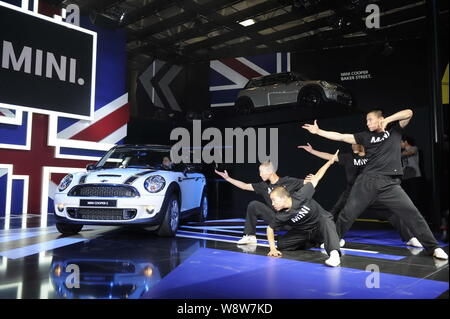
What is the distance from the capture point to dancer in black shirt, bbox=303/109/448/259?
11.5 feet

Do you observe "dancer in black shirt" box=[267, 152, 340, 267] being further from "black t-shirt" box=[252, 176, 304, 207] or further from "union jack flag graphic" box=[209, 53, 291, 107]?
"union jack flag graphic" box=[209, 53, 291, 107]

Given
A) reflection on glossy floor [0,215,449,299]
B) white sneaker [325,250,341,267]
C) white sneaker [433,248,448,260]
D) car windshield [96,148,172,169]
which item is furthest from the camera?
car windshield [96,148,172,169]

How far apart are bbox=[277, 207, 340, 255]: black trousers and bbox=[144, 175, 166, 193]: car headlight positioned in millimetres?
1527

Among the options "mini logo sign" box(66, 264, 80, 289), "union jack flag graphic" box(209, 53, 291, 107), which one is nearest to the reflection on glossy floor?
"mini logo sign" box(66, 264, 80, 289)

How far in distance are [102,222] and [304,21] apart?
27.9ft

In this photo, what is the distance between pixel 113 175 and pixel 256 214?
175 centimetres

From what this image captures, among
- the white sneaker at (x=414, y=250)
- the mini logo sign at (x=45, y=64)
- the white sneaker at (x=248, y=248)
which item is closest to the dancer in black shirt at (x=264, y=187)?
the white sneaker at (x=248, y=248)

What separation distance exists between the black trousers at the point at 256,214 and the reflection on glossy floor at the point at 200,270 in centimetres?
23

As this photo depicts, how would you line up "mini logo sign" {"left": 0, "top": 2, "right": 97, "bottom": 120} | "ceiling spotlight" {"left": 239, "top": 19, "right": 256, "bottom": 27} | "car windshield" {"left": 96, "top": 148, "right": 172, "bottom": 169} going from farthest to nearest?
"ceiling spotlight" {"left": 239, "top": 19, "right": 256, "bottom": 27} < "mini logo sign" {"left": 0, "top": 2, "right": 97, "bottom": 120} < "car windshield" {"left": 96, "top": 148, "right": 172, "bottom": 169}

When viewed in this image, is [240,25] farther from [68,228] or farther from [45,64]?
[68,228]

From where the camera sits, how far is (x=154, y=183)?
447cm

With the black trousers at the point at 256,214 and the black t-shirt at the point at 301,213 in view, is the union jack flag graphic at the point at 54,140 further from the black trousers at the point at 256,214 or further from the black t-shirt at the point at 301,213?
the black t-shirt at the point at 301,213

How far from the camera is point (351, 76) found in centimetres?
898

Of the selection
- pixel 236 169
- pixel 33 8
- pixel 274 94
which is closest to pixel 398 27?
pixel 274 94
